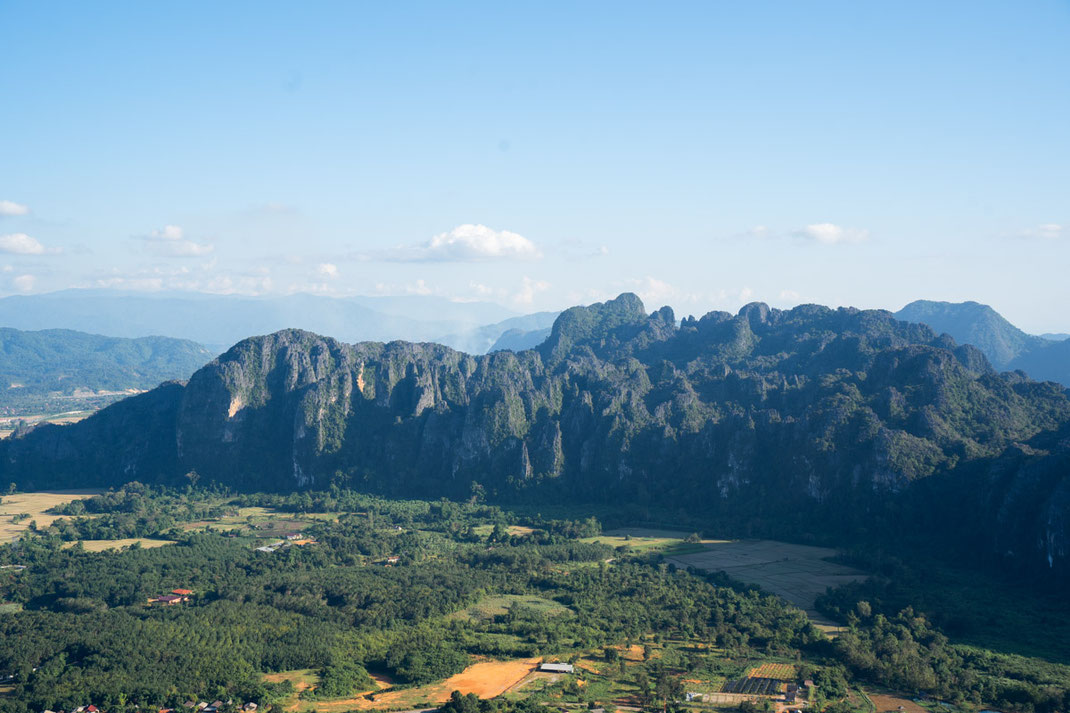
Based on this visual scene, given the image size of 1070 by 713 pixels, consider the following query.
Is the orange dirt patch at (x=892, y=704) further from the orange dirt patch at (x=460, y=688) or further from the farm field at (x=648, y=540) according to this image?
the farm field at (x=648, y=540)

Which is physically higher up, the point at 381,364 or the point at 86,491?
the point at 381,364

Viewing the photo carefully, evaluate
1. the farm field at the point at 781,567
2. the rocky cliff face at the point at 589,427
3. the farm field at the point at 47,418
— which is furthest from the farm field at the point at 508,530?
the farm field at the point at 47,418

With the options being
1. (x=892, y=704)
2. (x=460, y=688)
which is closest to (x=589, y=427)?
(x=460, y=688)

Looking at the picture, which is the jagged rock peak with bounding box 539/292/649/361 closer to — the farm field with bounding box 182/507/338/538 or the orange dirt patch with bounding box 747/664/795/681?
the farm field with bounding box 182/507/338/538

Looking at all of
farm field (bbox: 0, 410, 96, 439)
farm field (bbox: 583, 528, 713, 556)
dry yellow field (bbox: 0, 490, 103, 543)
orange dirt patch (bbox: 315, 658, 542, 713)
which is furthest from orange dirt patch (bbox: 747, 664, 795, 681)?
farm field (bbox: 0, 410, 96, 439)

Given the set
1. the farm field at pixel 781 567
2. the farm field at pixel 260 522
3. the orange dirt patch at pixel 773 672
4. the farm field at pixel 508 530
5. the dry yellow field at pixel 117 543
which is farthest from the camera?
the farm field at pixel 508 530

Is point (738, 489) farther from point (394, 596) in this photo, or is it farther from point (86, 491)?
point (86, 491)

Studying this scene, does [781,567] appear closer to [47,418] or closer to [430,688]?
[430,688]

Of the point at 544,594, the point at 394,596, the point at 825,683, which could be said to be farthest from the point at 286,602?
the point at 825,683
